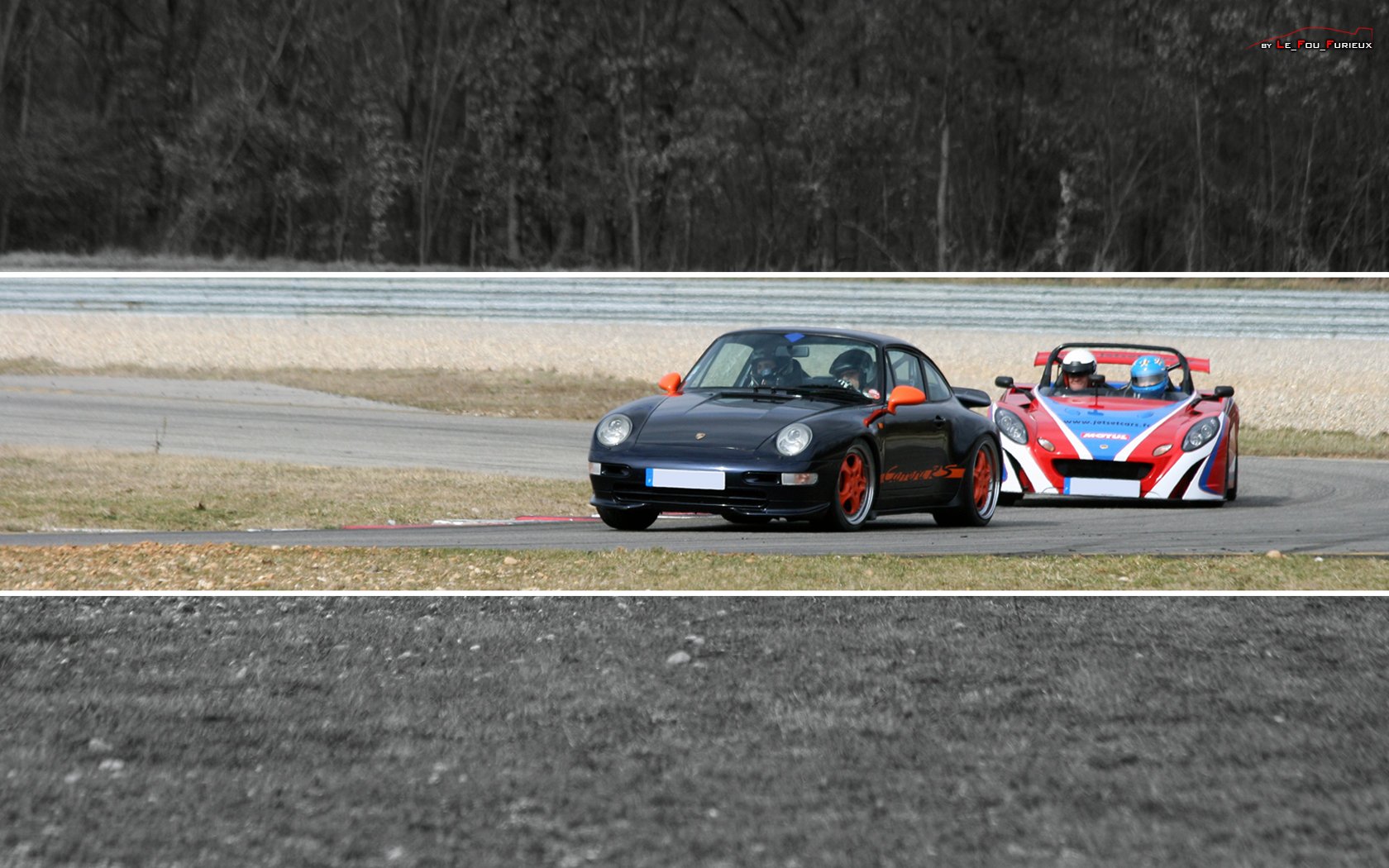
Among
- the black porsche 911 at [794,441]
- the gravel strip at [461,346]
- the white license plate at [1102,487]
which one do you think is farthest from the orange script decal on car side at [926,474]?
the gravel strip at [461,346]

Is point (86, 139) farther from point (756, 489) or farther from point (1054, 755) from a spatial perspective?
point (1054, 755)

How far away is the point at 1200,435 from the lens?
491 inches

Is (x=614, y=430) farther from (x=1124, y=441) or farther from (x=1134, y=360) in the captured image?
(x=1134, y=360)

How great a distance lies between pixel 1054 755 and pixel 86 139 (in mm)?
21957

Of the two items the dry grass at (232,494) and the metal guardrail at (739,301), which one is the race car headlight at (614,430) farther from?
the metal guardrail at (739,301)

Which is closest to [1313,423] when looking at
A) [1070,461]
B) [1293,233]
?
[1293,233]

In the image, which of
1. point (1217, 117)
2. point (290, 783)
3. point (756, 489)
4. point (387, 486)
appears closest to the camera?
point (290, 783)

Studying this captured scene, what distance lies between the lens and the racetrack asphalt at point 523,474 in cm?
887

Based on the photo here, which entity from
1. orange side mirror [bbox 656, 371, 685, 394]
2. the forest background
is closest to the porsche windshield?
orange side mirror [bbox 656, 371, 685, 394]

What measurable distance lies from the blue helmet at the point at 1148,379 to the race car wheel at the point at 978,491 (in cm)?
248

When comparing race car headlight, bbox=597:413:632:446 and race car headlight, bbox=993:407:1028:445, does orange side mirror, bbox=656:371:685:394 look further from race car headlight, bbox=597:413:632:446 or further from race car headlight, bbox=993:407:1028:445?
race car headlight, bbox=993:407:1028:445

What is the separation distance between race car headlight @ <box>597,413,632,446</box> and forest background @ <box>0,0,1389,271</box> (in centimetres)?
1409

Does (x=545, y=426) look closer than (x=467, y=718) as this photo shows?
No

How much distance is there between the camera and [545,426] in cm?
2052
